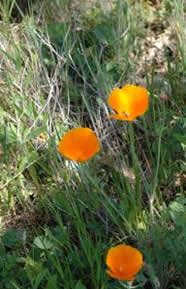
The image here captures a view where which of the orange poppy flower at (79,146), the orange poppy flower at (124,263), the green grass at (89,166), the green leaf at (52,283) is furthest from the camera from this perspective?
the green grass at (89,166)

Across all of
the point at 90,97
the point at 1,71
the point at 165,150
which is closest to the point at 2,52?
the point at 1,71

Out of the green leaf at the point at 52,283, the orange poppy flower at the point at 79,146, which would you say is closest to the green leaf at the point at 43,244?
the green leaf at the point at 52,283

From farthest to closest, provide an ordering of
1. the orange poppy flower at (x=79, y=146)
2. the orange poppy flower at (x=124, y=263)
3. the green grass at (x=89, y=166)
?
the green grass at (x=89, y=166) → the orange poppy flower at (x=79, y=146) → the orange poppy flower at (x=124, y=263)

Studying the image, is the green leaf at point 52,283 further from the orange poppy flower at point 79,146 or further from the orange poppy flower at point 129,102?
the orange poppy flower at point 129,102

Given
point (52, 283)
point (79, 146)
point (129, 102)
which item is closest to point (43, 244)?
point (52, 283)

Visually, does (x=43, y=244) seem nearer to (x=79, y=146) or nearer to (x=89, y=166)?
(x=89, y=166)

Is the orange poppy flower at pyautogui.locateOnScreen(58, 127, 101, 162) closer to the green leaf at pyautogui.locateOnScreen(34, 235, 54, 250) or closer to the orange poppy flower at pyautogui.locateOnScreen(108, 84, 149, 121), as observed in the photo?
the orange poppy flower at pyautogui.locateOnScreen(108, 84, 149, 121)
